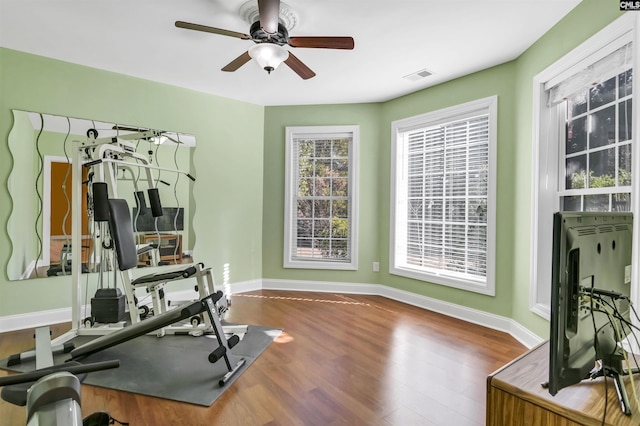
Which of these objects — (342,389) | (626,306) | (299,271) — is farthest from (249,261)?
(626,306)

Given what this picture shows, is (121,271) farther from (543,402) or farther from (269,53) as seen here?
(543,402)

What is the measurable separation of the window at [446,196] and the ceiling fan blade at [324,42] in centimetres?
185

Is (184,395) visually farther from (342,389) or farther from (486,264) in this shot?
(486,264)

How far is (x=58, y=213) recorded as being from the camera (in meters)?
3.11

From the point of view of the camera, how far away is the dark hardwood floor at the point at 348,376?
5.72ft

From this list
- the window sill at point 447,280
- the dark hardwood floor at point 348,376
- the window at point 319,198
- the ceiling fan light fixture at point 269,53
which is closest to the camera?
the dark hardwood floor at point 348,376

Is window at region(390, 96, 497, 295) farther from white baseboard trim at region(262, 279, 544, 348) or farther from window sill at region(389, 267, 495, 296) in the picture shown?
white baseboard trim at region(262, 279, 544, 348)

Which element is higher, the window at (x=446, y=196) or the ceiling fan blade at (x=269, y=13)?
the ceiling fan blade at (x=269, y=13)

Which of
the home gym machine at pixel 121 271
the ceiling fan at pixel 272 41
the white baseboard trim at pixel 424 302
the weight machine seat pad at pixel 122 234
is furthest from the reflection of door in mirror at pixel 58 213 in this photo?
the white baseboard trim at pixel 424 302

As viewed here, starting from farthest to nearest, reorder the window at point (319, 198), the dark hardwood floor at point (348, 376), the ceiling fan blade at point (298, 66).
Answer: the window at point (319, 198), the ceiling fan blade at point (298, 66), the dark hardwood floor at point (348, 376)

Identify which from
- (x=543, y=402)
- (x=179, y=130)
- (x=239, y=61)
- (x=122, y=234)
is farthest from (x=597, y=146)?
(x=179, y=130)

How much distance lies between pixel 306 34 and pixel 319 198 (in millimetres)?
2210

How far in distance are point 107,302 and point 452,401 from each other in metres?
2.83

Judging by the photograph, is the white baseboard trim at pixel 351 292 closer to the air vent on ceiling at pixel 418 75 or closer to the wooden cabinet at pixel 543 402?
the wooden cabinet at pixel 543 402
